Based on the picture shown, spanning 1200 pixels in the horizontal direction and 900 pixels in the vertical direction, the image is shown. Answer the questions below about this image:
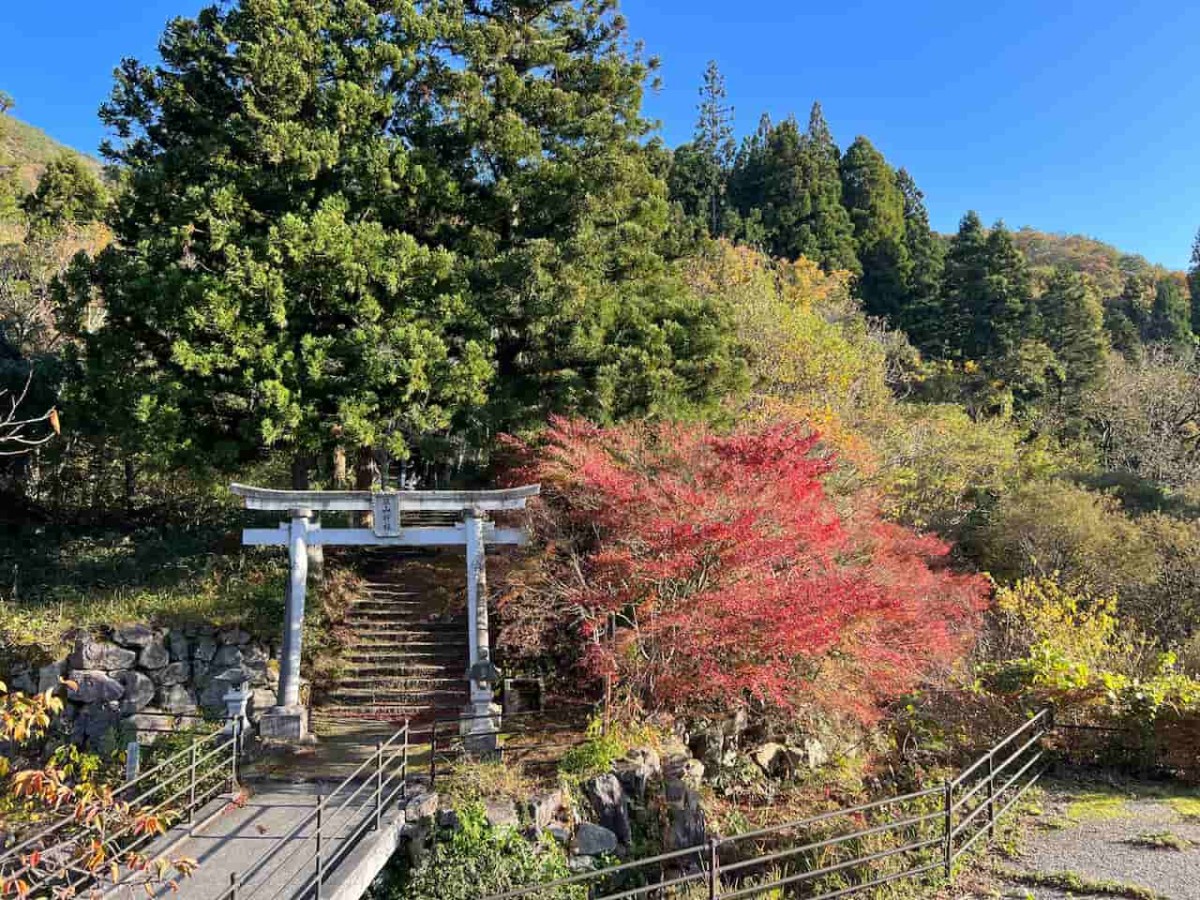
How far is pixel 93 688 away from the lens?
33.0 feet

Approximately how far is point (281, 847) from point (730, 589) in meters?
4.85

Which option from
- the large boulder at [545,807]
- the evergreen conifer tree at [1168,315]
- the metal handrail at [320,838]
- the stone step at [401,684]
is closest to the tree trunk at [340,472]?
the stone step at [401,684]

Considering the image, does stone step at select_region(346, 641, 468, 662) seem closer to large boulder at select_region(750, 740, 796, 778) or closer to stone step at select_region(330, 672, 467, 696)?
stone step at select_region(330, 672, 467, 696)

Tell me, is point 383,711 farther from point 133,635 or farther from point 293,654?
point 133,635

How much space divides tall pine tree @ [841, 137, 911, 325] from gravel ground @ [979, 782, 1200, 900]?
28.2 m

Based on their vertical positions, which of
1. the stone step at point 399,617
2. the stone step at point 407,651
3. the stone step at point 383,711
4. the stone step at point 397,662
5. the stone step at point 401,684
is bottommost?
the stone step at point 383,711

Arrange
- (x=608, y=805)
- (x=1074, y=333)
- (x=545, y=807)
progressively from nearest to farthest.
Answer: (x=545, y=807), (x=608, y=805), (x=1074, y=333)

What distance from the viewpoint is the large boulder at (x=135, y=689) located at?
10188 mm

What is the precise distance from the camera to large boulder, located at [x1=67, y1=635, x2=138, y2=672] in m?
10.1

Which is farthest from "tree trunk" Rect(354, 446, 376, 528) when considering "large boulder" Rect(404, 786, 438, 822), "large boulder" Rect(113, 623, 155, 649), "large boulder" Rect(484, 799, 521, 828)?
"large boulder" Rect(484, 799, 521, 828)

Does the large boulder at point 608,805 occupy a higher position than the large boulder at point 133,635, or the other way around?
the large boulder at point 133,635

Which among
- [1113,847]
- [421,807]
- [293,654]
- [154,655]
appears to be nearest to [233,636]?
[154,655]

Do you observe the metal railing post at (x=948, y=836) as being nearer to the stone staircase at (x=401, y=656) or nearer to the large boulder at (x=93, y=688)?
the stone staircase at (x=401, y=656)

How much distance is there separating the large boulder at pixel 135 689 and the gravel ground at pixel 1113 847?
410 inches
